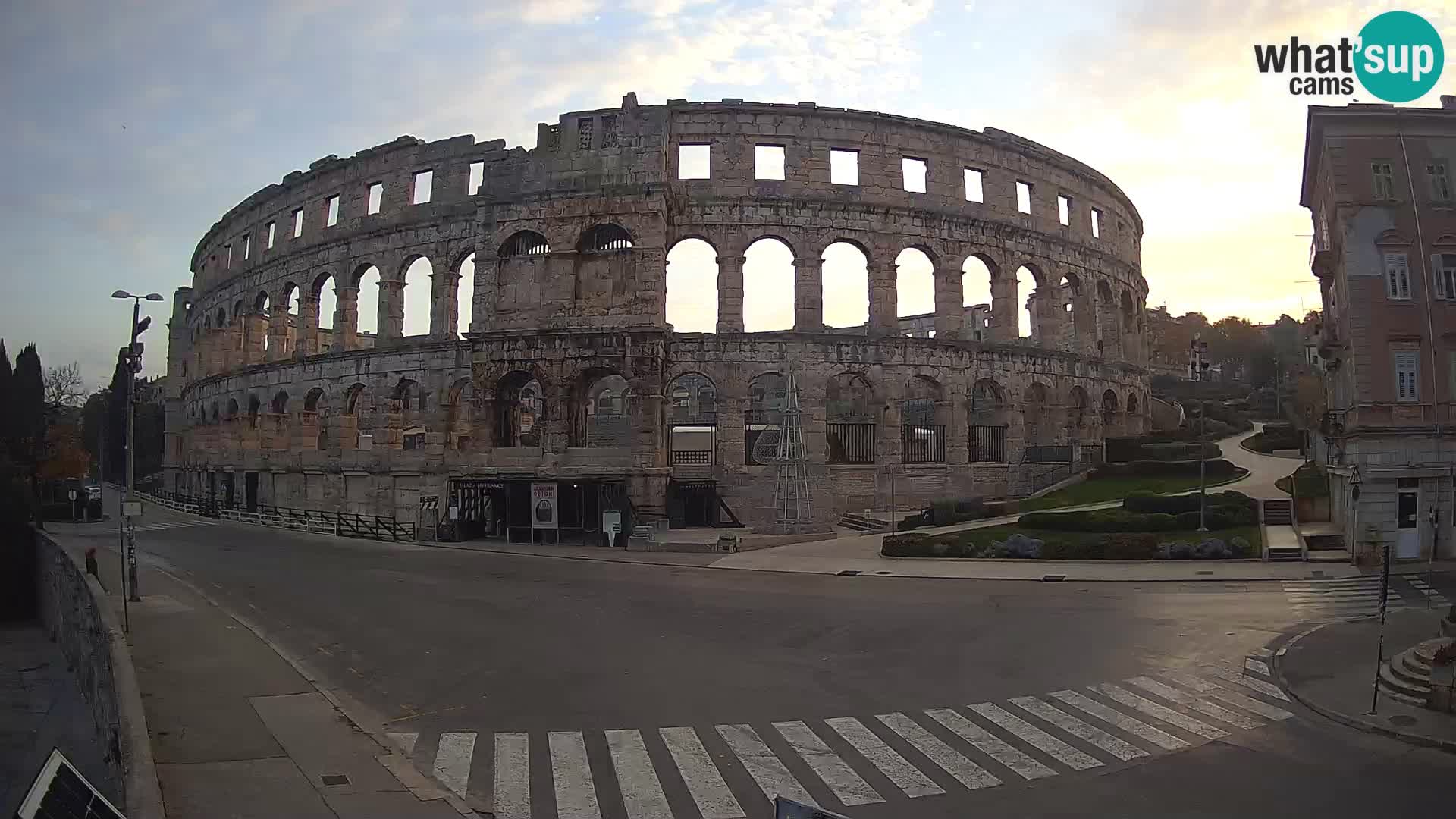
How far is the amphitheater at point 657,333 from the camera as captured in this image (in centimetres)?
3747

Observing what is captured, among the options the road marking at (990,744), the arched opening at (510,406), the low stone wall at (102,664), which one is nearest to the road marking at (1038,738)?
the road marking at (990,744)

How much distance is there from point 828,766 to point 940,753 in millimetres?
1456

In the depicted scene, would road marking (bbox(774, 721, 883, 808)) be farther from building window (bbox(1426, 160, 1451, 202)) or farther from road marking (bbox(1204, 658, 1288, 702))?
building window (bbox(1426, 160, 1451, 202))

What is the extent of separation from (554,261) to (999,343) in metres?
21.4

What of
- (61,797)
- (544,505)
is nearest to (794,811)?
(61,797)

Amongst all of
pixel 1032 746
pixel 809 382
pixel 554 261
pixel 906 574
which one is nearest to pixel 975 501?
pixel 809 382

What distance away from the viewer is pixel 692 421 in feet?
158

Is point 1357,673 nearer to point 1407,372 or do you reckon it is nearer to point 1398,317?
point 1407,372

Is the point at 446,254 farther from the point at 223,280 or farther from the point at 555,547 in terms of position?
the point at 223,280

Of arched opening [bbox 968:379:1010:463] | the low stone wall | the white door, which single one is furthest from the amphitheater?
the white door

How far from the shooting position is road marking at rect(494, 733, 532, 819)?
A: 891 centimetres

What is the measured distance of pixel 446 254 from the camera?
4353cm

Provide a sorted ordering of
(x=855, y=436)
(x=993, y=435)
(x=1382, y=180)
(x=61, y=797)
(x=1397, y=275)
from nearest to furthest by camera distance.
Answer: (x=61, y=797)
(x=1397, y=275)
(x=1382, y=180)
(x=855, y=436)
(x=993, y=435)

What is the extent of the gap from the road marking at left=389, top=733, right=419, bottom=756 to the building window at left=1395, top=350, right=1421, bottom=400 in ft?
92.2
